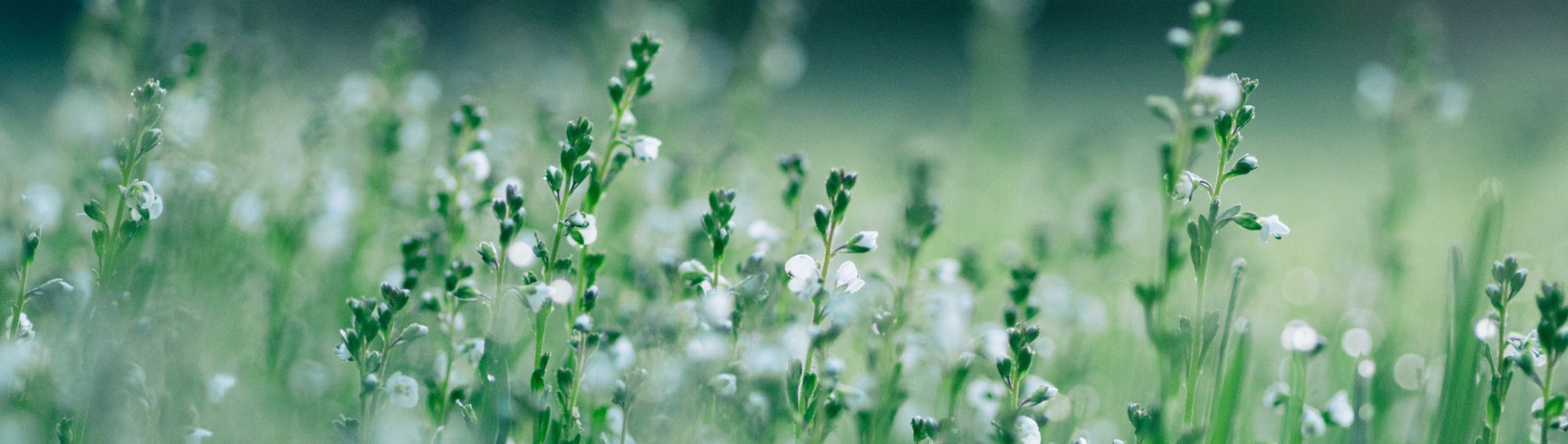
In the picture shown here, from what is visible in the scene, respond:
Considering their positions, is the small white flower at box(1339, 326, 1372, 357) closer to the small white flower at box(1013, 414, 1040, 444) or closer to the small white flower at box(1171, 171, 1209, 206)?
the small white flower at box(1171, 171, 1209, 206)

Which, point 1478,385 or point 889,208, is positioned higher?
point 889,208

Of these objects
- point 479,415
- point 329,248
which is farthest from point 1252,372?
point 329,248

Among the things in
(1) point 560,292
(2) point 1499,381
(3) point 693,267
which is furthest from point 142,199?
(2) point 1499,381

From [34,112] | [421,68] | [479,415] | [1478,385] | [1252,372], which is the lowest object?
[479,415]

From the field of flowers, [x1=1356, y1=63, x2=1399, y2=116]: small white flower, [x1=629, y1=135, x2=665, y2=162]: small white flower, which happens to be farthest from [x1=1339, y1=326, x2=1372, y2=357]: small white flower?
[x1=629, y1=135, x2=665, y2=162]: small white flower

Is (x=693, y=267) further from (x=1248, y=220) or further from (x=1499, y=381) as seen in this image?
(x=1499, y=381)

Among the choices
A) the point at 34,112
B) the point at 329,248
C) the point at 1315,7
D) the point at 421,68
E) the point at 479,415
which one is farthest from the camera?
the point at 1315,7

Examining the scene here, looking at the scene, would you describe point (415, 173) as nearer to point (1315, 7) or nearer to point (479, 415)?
point (479, 415)

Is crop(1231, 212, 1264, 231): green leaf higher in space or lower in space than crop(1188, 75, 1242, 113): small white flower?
lower
